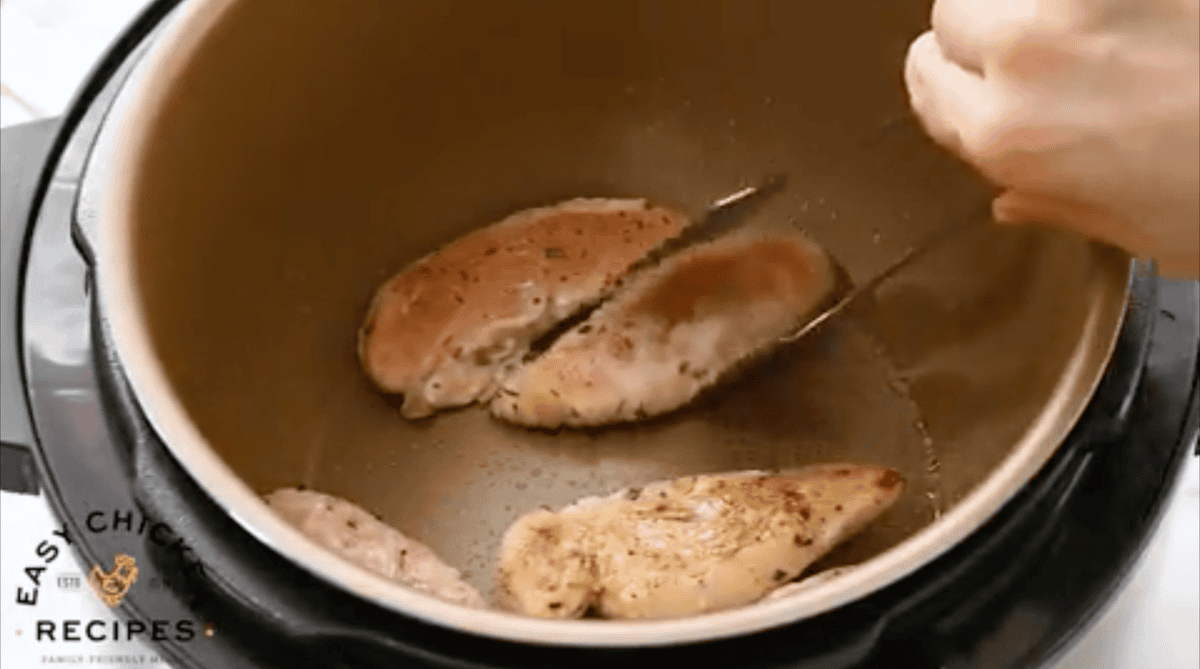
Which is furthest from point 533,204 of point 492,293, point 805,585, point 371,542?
point 805,585

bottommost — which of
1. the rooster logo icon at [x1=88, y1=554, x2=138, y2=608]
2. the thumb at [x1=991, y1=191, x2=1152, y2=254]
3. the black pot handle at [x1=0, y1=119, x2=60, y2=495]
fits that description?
the rooster logo icon at [x1=88, y1=554, x2=138, y2=608]

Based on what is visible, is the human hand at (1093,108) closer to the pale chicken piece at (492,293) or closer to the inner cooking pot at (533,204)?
the inner cooking pot at (533,204)

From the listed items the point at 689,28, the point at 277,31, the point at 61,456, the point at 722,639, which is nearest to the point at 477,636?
the point at 722,639

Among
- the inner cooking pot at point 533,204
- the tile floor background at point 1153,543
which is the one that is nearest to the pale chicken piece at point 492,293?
the inner cooking pot at point 533,204

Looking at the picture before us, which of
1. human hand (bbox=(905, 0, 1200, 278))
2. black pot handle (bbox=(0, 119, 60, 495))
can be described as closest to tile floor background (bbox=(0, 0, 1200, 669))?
black pot handle (bbox=(0, 119, 60, 495))

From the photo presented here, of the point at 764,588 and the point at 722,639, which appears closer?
the point at 722,639

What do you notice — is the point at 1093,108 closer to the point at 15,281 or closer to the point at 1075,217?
the point at 1075,217

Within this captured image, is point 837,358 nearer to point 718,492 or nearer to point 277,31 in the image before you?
point 718,492

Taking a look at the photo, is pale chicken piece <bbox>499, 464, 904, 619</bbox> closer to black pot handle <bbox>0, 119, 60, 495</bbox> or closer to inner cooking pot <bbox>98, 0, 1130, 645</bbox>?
inner cooking pot <bbox>98, 0, 1130, 645</bbox>
